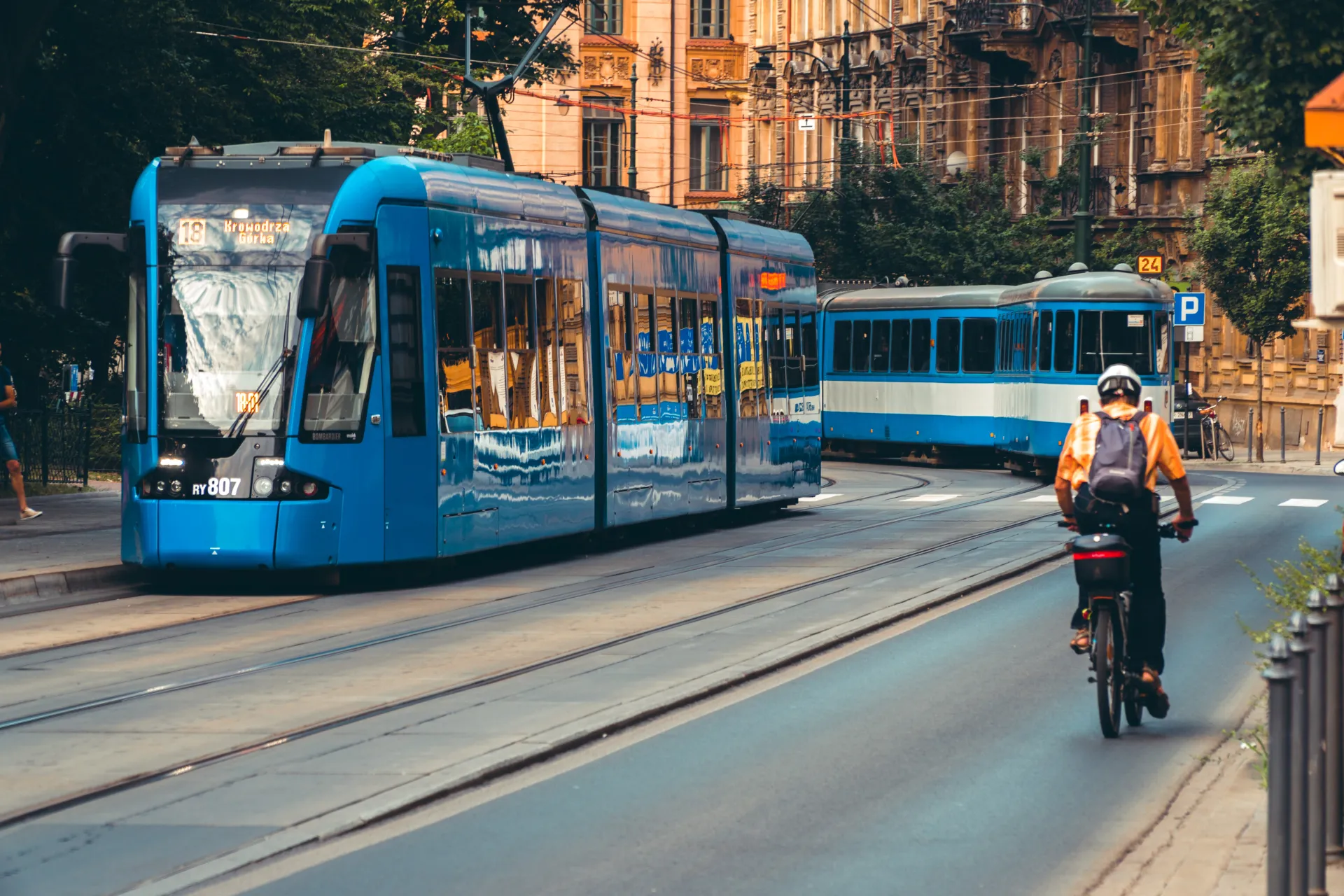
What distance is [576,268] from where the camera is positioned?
63.8ft

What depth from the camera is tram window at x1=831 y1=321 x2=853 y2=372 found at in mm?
42312

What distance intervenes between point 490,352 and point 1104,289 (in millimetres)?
18416

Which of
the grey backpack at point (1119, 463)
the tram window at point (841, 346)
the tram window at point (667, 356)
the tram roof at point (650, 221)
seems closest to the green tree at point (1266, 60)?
the tram roof at point (650, 221)

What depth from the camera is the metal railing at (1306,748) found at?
18.7 feet

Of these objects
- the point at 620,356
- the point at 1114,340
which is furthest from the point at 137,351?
the point at 1114,340

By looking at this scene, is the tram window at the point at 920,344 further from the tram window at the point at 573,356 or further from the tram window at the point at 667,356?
the tram window at the point at 573,356

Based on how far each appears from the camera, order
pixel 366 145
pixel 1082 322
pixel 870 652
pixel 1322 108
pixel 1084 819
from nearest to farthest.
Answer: pixel 1322 108
pixel 1084 819
pixel 870 652
pixel 366 145
pixel 1082 322

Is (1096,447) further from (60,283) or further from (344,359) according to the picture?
(60,283)

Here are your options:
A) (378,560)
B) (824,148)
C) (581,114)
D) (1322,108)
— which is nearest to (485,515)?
(378,560)

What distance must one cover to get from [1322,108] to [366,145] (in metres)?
11.7

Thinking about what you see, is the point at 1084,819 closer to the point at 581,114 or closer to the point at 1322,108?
the point at 1322,108

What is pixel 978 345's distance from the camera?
127ft

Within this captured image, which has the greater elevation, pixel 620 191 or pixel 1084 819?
pixel 620 191

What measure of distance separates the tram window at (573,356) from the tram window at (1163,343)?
16.2 meters
